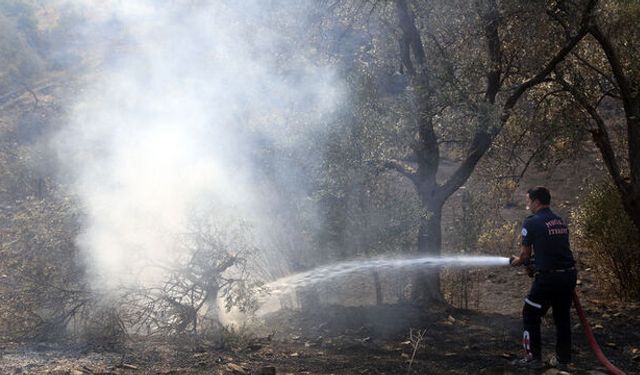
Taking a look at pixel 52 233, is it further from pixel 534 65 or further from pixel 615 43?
pixel 615 43

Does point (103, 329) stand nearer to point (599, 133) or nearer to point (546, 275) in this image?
point (546, 275)

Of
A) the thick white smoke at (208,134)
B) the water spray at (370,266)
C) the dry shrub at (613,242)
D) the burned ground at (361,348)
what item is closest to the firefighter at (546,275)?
the burned ground at (361,348)

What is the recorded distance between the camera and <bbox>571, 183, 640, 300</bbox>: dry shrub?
8.26 m

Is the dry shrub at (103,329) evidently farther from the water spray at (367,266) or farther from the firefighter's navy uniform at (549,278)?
the firefighter's navy uniform at (549,278)

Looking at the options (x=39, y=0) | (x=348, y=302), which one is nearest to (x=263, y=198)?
(x=348, y=302)

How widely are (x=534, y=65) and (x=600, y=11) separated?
3.25 feet

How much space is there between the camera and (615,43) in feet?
29.1

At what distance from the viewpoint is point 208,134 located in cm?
1004

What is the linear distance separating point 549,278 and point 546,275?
0.04 meters

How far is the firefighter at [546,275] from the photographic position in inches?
215

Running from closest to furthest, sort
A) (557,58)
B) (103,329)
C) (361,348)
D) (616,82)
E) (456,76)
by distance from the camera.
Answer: (361,348) < (103,329) < (557,58) < (456,76) < (616,82)

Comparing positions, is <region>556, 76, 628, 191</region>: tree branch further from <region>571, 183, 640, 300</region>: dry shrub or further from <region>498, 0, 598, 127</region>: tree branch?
<region>571, 183, 640, 300</region>: dry shrub

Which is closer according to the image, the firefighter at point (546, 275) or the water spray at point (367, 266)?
Result: the firefighter at point (546, 275)

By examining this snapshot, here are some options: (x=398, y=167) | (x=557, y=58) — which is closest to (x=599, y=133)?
(x=557, y=58)
